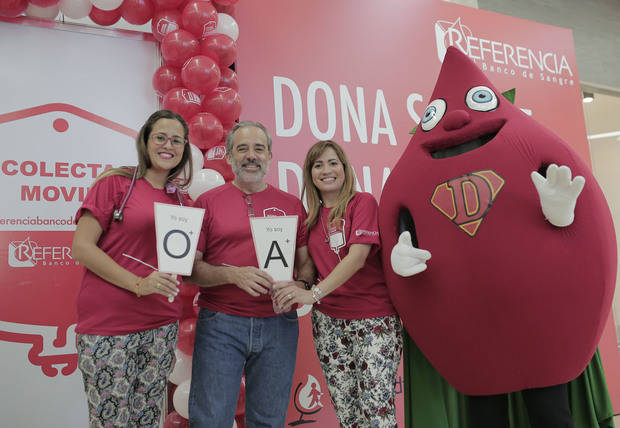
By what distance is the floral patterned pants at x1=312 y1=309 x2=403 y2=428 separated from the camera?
4.80ft

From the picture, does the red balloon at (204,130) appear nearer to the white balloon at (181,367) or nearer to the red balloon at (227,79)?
the red balloon at (227,79)

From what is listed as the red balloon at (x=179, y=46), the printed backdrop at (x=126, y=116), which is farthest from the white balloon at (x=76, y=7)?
the red balloon at (x=179, y=46)

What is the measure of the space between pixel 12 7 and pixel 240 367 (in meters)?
2.04

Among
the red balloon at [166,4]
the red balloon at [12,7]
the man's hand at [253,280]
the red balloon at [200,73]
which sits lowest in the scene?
the man's hand at [253,280]

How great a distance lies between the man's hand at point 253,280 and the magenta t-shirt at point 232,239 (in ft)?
0.35

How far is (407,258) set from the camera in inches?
53.1

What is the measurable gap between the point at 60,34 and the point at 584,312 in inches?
112

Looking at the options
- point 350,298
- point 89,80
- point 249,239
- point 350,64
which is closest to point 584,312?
point 350,298

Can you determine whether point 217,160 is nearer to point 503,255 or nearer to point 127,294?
point 127,294

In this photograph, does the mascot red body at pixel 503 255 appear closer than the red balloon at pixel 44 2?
Yes

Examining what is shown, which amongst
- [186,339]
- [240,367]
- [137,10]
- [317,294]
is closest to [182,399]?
[186,339]

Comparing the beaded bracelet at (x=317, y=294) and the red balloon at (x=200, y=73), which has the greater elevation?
the red balloon at (x=200, y=73)

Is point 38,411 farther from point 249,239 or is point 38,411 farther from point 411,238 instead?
point 411,238

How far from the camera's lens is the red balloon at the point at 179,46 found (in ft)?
7.24
